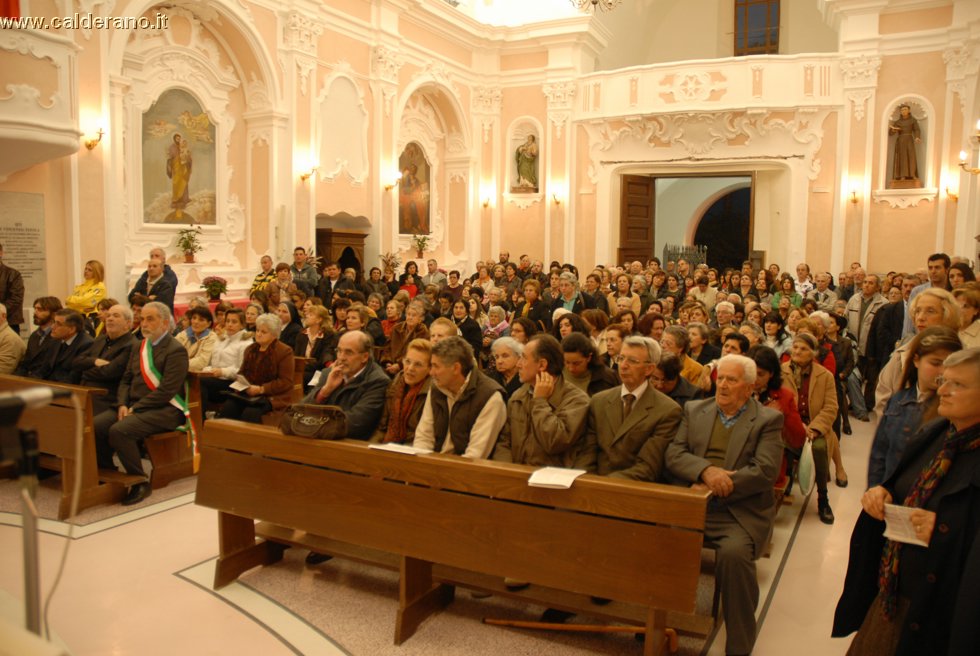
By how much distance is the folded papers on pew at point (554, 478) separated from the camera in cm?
309

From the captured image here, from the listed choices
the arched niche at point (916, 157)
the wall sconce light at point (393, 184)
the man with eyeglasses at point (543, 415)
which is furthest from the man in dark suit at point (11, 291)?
the arched niche at point (916, 157)

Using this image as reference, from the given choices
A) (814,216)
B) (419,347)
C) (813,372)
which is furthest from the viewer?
(814,216)

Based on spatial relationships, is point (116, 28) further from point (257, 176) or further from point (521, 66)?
point (521, 66)

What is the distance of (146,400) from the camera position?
5.38 m

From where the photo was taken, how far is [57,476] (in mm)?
5773

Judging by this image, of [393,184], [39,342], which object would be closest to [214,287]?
[39,342]

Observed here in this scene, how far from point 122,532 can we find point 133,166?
709cm

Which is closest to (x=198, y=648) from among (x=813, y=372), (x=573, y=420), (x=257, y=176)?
(x=573, y=420)

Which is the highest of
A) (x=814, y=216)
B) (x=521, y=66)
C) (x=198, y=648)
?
(x=521, y=66)

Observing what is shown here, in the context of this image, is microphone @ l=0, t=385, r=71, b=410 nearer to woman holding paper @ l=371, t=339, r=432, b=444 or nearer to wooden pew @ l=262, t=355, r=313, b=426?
woman holding paper @ l=371, t=339, r=432, b=444

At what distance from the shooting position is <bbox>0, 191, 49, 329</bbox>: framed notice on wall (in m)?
8.48

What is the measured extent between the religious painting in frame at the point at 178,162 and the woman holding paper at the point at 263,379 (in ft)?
18.4

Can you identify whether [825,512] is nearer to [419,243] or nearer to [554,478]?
[554,478]

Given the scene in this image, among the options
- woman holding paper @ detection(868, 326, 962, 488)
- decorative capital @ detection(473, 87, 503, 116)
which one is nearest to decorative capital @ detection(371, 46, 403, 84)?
decorative capital @ detection(473, 87, 503, 116)
